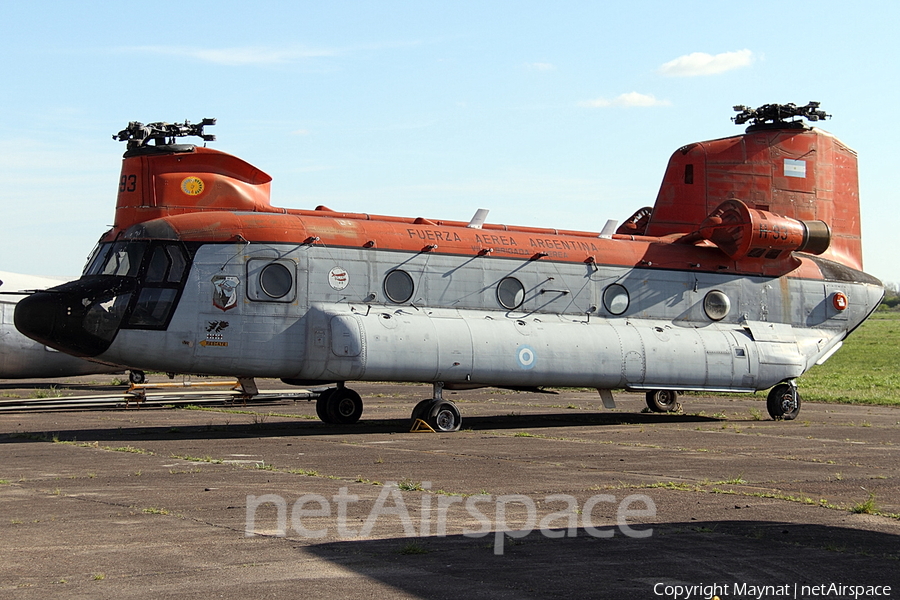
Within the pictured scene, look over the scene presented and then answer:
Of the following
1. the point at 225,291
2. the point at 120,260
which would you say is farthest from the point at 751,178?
the point at 120,260

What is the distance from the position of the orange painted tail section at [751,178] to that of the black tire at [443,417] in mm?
7737

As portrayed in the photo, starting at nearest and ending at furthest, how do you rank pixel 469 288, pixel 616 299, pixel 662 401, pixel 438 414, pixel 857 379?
pixel 438 414, pixel 469 288, pixel 616 299, pixel 662 401, pixel 857 379

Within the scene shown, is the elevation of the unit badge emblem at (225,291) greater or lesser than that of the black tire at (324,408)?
greater

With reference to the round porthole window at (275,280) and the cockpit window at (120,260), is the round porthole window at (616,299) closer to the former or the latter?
the round porthole window at (275,280)

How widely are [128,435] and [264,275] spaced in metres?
3.75

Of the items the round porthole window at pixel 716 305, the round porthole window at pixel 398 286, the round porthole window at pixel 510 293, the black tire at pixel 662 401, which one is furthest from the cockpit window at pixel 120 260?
the black tire at pixel 662 401

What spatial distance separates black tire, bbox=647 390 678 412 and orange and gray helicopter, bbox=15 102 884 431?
0.26ft

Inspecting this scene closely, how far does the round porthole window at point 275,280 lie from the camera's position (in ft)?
56.9

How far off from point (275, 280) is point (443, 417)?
12.9 ft

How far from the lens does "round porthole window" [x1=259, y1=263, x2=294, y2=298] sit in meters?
17.3

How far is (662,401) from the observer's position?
2441cm

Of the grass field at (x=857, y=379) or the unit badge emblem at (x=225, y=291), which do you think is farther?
the grass field at (x=857, y=379)

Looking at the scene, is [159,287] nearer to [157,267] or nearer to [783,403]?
[157,267]

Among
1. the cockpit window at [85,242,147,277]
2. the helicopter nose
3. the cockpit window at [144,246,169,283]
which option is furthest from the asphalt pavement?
the cockpit window at [85,242,147,277]
